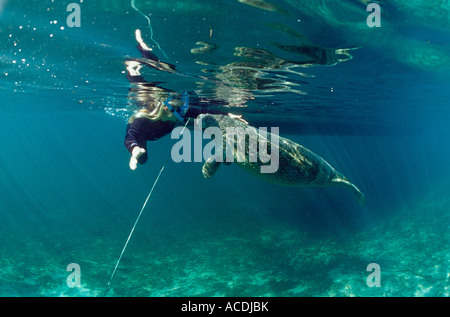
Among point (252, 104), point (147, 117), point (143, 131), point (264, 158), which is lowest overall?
point (264, 158)

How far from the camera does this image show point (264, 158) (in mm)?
6086

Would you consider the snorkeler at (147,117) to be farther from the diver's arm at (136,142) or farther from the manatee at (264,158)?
the manatee at (264,158)

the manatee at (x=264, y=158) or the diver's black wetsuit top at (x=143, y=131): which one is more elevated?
the diver's black wetsuit top at (x=143, y=131)

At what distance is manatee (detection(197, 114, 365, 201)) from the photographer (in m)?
6.18

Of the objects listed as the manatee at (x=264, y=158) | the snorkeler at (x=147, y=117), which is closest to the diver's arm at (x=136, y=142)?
the snorkeler at (x=147, y=117)

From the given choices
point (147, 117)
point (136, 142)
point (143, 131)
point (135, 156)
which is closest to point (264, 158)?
point (135, 156)

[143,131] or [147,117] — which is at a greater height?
[147,117]

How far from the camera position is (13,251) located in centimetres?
1432

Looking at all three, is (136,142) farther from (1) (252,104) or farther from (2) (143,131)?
(1) (252,104)

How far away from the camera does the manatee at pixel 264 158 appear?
618 cm

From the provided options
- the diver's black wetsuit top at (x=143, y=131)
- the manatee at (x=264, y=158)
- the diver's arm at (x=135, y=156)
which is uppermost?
the diver's black wetsuit top at (x=143, y=131)

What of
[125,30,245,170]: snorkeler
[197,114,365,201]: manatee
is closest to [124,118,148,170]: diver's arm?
[125,30,245,170]: snorkeler
